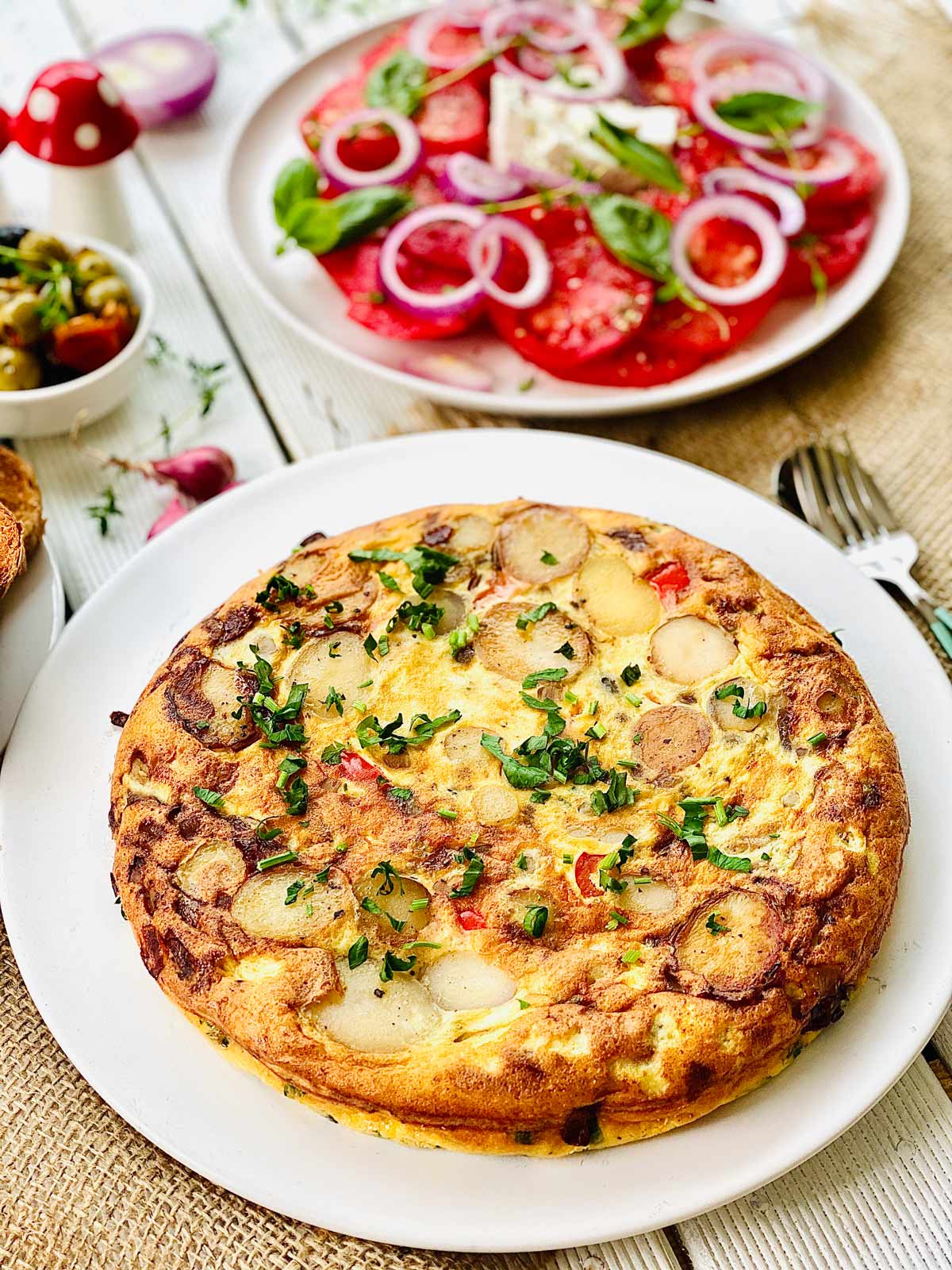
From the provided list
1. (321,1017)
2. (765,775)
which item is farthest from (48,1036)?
(765,775)

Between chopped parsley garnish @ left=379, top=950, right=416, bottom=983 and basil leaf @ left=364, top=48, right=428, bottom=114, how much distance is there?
336 cm

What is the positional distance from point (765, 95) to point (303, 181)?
1684 mm

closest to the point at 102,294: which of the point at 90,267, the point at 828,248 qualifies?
the point at 90,267

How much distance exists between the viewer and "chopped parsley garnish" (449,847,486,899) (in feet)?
9.08

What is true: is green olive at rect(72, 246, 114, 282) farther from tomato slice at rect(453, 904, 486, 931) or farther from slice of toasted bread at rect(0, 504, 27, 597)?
tomato slice at rect(453, 904, 486, 931)

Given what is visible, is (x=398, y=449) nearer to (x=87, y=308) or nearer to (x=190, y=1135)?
(x=87, y=308)

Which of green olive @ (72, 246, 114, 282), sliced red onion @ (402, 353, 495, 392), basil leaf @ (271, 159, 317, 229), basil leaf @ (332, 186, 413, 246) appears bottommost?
sliced red onion @ (402, 353, 495, 392)

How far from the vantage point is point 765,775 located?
116 inches

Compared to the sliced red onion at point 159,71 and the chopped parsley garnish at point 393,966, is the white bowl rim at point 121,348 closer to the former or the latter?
the sliced red onion at point 159,71

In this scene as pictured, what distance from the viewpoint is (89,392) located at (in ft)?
13.8

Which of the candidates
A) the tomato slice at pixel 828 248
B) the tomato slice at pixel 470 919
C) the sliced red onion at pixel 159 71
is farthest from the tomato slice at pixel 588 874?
the sliced red onion at pixel 159 71

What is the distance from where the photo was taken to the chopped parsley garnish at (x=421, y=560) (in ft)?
10.8

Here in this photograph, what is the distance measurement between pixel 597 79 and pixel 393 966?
3661 millimetres

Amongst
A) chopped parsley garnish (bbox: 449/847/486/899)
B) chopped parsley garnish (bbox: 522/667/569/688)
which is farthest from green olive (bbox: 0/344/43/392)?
chopped parsley garnish (bbox: 449/847/486/899)
